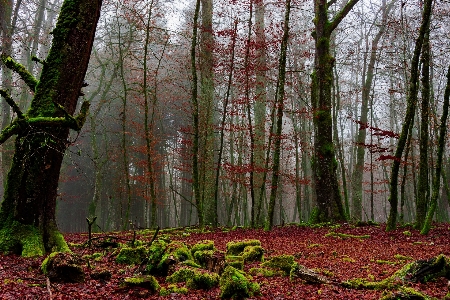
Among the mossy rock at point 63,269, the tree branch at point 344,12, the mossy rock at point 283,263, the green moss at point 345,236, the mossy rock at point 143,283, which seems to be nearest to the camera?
the mossy rock at point 143,283

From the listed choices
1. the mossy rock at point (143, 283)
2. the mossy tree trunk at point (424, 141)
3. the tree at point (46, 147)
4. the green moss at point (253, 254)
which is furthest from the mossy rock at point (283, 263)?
the mossy tree trunk at point (424, 141)

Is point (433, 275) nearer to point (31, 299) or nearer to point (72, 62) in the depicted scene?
point (31, 299)

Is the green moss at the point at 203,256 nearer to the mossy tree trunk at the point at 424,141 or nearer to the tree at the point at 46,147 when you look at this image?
the tree at the point at 46,147

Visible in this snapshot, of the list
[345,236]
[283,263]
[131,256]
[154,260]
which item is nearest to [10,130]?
[131,256]

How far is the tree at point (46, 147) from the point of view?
5406 millimetres

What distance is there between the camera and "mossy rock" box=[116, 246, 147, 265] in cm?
544

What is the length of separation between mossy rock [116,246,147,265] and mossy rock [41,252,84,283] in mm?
1333

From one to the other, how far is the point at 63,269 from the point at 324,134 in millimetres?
9484

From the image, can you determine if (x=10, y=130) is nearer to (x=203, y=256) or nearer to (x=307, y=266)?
(x=203, y=256)

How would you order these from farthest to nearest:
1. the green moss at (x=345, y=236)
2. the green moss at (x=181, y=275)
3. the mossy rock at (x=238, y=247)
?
the green moss at (x=345, y=236)
the mossy rock at (x=238, y=247)
the green moss at (x=181, y=275)

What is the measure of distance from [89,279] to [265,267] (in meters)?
2.37

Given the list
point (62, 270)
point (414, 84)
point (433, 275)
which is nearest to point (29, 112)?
point (62, 270)

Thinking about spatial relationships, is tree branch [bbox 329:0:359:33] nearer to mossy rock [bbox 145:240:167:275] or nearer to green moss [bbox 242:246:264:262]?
green moss [bbox 242:246:264:262]

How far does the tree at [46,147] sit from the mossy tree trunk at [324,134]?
25.8ft
